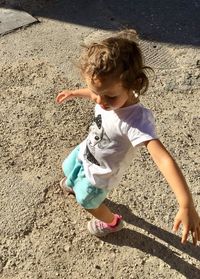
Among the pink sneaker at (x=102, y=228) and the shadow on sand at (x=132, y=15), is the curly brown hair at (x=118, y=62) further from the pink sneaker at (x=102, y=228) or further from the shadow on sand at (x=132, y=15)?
the shadow on sand at (x=132, y=15)

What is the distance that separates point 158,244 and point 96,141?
27.1 inches

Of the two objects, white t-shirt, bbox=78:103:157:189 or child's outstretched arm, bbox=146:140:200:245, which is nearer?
child's outstretched arm, bbox=146:140:200:245

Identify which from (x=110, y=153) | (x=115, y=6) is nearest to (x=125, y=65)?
(x=110, y=153)

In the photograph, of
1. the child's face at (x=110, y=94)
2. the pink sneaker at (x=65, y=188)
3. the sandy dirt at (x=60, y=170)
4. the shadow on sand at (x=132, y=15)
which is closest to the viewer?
the child's face at (x=110, y=94)

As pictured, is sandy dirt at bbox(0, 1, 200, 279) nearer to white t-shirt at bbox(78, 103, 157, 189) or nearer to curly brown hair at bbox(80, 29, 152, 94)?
white t-shirt at bbox(78, 103, 157, 189)

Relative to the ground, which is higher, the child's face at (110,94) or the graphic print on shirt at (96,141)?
the child's face at (110,94)

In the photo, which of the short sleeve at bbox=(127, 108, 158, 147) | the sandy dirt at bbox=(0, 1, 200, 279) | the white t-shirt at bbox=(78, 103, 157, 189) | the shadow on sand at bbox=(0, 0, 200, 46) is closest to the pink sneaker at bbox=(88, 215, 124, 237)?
the sandy dirt at bbox=(0, 1, 200, 279)

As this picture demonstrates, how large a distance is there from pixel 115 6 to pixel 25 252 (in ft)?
7.42

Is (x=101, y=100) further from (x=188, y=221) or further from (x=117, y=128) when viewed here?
(x=188, y=221)

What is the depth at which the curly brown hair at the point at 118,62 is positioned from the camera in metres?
1.84

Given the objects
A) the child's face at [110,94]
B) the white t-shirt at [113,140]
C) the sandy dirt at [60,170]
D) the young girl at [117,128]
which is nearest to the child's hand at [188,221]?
the young girl at [117,128]

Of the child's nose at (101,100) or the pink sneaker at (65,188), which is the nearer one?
the child's nose at (101,100)

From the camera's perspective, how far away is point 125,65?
1.86 m

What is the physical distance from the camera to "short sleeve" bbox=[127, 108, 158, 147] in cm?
189
